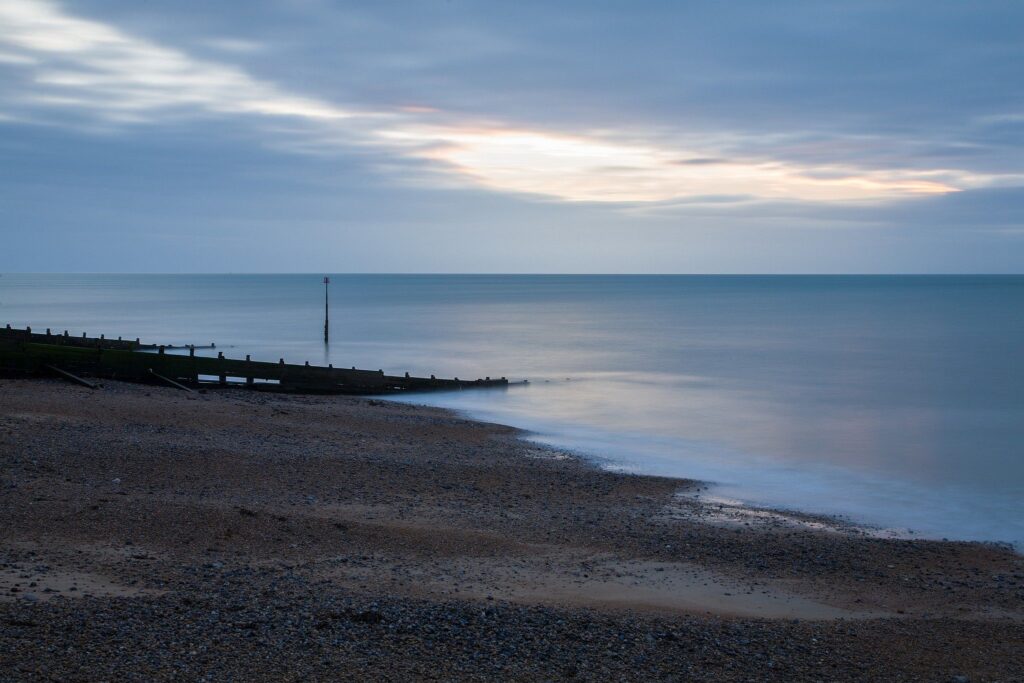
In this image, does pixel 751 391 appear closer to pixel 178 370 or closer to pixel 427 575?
pixel 178 370

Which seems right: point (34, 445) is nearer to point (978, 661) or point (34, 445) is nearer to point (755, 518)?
point (755, 518)

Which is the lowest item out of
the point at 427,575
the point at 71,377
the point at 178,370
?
the point at 427,575

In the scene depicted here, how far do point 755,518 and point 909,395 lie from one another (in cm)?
2724

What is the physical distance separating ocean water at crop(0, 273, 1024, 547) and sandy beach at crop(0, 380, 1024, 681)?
4384 millimetres

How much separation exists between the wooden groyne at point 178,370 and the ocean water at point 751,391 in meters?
1.99

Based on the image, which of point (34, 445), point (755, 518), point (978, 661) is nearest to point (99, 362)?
point (34, 445)

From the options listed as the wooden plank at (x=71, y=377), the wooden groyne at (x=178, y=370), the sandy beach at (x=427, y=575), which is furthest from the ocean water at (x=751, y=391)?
the wooden plank at (x=71, y=377)

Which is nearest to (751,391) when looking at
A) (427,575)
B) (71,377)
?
(71,377)

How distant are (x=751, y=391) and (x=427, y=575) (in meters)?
32.2

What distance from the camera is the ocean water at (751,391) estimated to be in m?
22.4

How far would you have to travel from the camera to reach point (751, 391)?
4194cm

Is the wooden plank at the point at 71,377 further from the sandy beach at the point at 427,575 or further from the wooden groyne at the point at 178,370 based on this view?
the sandy beach at the point at 427,575

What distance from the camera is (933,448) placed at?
28312mm

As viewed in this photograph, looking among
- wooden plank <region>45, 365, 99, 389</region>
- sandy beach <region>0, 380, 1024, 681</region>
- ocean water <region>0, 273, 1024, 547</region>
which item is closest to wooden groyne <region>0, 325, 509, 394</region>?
wooden plank <region>45, 365, 99, 389</region>
